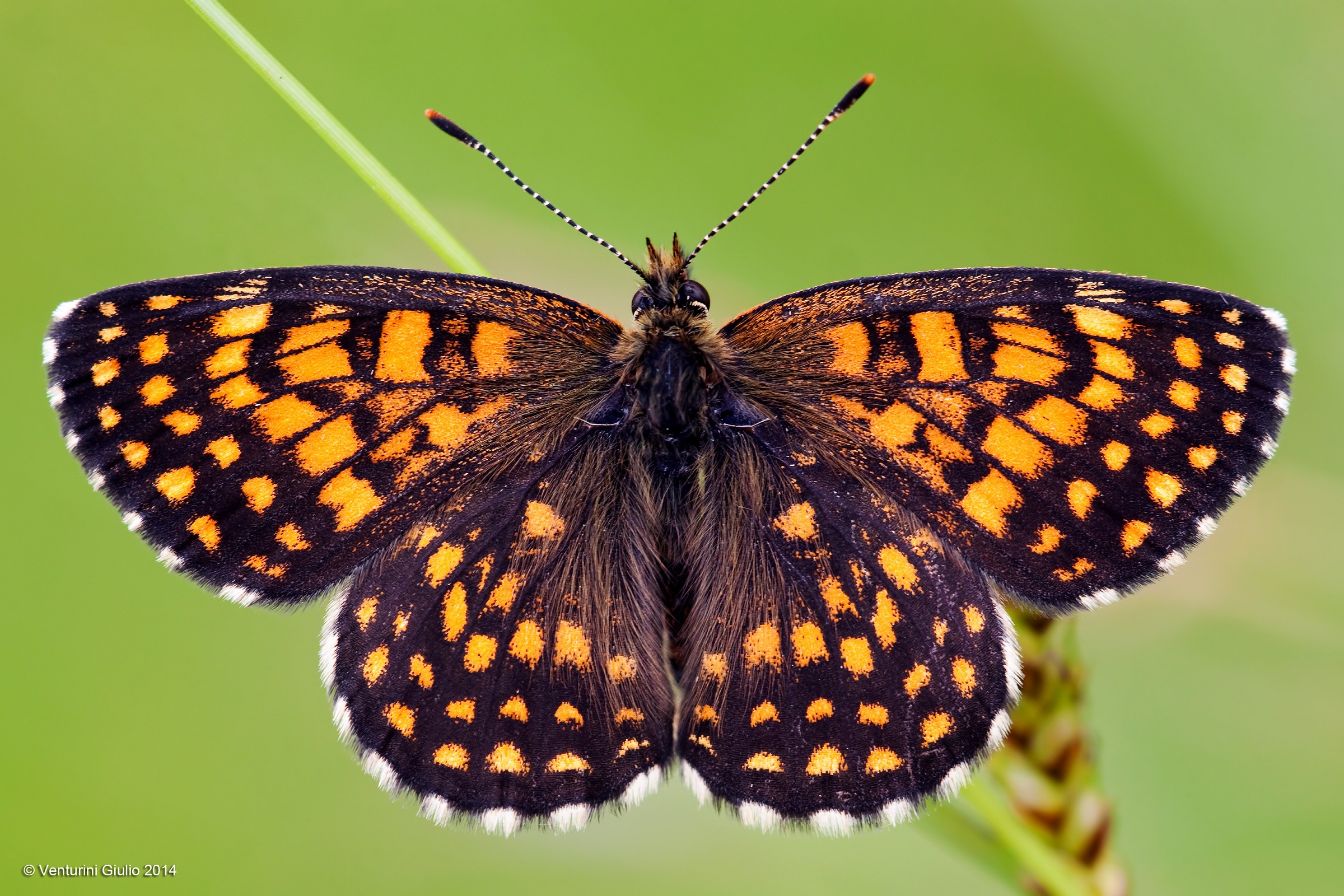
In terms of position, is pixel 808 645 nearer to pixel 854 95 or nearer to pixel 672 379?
pixel 672 379

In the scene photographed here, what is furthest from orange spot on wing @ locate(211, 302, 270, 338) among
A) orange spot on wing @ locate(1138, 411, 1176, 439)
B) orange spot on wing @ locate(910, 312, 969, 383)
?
orange spot on wing @ locate(1138, 411, 1176, 439)

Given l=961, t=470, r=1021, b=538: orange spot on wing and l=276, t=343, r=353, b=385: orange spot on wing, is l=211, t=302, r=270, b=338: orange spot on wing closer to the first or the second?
l=276, t=343, r=353, b=385: orange spot on wing

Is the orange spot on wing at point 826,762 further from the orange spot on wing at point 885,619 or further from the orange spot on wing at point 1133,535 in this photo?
the orange spot on wing at point 1133,535

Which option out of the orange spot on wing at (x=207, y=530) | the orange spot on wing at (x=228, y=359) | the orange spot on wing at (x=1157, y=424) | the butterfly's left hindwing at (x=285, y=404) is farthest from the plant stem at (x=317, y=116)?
the orange spot on wing at (x=1157, y=424)

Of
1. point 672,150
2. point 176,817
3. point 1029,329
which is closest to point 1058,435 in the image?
point 1029,329

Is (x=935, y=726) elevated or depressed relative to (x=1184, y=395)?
depressed

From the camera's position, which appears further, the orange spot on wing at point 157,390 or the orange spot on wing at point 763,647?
the orange spot on wing at point 763,647

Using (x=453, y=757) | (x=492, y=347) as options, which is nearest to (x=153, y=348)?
(x=492, y=347)
